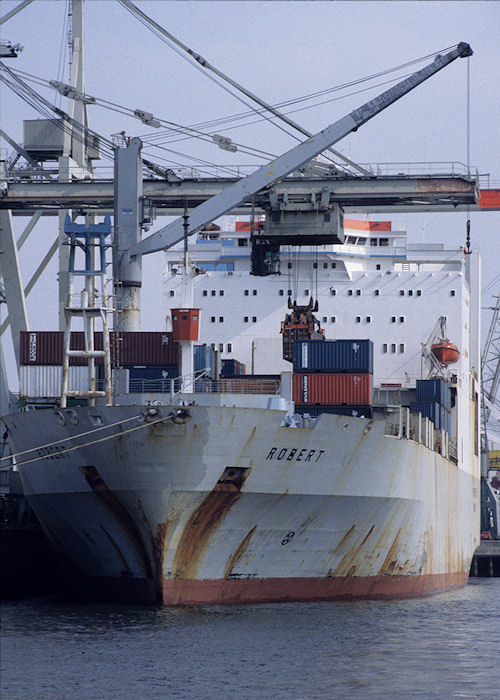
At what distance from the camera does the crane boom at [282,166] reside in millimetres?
39750

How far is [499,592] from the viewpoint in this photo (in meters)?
47.0

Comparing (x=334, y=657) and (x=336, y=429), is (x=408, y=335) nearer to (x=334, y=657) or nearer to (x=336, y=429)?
(x=336, y=429)

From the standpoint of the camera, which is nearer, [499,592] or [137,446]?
[137,446]

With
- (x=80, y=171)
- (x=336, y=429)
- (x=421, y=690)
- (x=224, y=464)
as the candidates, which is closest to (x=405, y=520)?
(x=336, y=429)

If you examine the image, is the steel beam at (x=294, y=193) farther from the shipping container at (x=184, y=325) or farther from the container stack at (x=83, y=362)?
the shipping container at (x=184, y=325)

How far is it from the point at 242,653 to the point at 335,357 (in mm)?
12778

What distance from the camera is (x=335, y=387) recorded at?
3619cm

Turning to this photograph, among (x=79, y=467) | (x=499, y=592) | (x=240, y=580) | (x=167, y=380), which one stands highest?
(x=167, y=380)

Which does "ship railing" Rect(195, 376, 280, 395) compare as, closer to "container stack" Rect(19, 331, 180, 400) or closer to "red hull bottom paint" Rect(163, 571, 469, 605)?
"container stack" Rect(19, 331, 180, 400)

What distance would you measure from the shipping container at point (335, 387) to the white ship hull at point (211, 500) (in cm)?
192

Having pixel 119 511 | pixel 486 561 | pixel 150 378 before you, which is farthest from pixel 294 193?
pixel 486 561

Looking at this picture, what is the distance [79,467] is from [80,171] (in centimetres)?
1833

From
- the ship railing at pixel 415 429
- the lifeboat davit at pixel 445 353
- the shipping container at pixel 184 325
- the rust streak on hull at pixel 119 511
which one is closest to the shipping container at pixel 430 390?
the ship railing at pixel 415 429

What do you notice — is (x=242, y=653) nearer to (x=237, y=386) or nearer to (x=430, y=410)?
(x=237, y=386)
